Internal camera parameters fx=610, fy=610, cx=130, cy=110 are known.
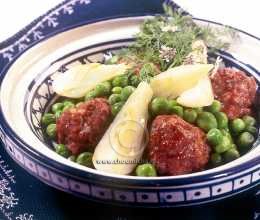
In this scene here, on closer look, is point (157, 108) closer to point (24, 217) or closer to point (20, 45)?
point (24, 217)

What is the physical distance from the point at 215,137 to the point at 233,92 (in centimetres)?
13

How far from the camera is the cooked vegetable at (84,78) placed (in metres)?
1.26

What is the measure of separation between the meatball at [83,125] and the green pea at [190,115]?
0.14m

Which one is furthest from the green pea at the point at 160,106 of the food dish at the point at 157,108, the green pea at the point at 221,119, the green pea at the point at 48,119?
the green pea at the point at 48,119

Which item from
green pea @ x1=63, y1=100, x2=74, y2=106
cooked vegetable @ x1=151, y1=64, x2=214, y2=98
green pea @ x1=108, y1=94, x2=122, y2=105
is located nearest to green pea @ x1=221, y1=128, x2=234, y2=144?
cooked vegetable @ x1=151, y1=64, x2=214, y2=98

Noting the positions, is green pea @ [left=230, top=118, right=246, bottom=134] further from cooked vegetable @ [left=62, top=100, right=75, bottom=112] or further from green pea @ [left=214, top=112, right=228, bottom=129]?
cooked vegetable @ [left=62, top=100, right=75, bottom=112]

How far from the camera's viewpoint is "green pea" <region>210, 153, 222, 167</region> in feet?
3.59

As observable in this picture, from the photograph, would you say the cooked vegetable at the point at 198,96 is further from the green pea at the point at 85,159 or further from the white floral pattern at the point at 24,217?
the white floral pattern at the point at 24,217

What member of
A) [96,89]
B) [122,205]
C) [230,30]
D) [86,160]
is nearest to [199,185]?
[122,205]

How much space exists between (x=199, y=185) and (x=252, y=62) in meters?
0.43

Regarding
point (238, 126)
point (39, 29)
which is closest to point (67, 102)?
point (39, 29)

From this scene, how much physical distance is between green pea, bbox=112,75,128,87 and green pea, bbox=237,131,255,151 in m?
0.25

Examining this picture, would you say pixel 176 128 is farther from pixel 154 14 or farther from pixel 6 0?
pixel 6 0

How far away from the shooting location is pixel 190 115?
1.13m
